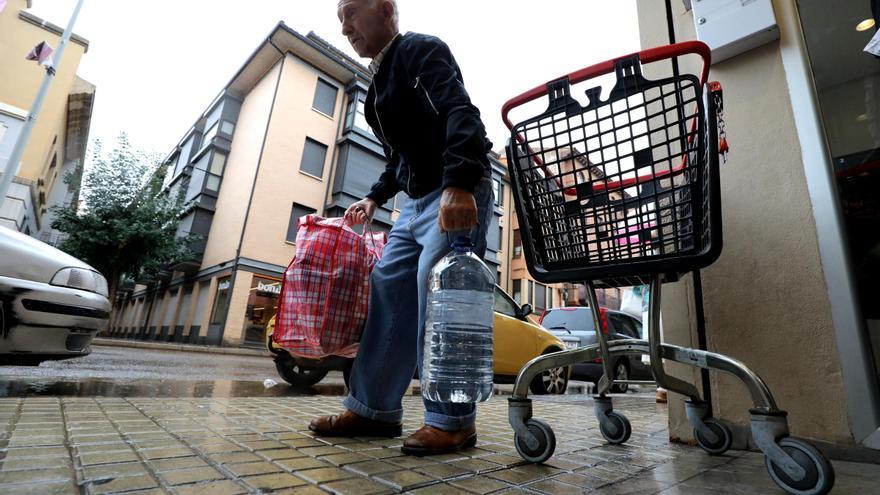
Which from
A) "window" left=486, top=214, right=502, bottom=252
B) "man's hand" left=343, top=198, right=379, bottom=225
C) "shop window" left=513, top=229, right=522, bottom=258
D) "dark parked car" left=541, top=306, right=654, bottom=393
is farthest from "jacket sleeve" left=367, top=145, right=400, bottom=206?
"shop window" left=513, top=229, right=522, bottom=258

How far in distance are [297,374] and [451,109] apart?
13.0 feet

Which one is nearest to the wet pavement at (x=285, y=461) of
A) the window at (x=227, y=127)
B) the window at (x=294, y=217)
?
the window at (x=294, y=217)

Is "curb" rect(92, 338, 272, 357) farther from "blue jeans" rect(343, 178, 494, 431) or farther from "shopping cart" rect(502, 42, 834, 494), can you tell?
"shopping cart" rect(502, 42, 834, 494)

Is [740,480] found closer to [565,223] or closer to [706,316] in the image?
[706,316]

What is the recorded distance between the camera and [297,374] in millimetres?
4758

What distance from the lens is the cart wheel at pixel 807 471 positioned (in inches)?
44.8

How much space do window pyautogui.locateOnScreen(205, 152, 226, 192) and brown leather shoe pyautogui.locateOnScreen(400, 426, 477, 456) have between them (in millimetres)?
20557

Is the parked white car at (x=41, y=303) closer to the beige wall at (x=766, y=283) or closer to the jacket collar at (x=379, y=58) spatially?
the jacket collar at (x=379, y=58)

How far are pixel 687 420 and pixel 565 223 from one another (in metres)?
1.13

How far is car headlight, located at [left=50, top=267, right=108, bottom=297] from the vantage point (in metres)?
2.91

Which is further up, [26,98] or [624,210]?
[26,98]

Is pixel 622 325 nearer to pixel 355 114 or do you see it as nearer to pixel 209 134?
pixel 355 114

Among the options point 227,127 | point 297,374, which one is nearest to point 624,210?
point 297,374

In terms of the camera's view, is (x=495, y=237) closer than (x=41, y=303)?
No
